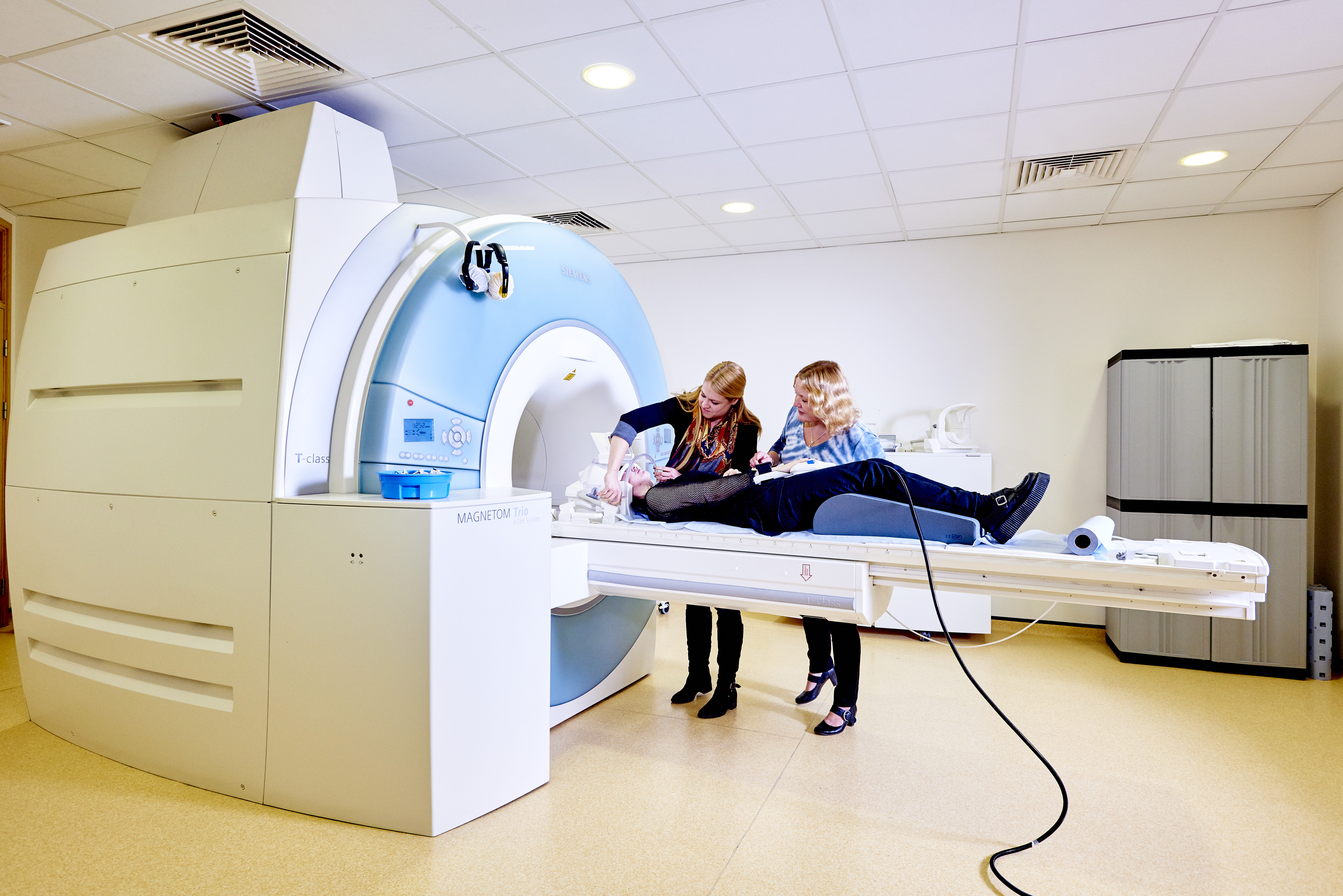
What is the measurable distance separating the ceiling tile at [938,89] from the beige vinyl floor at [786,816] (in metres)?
2.12

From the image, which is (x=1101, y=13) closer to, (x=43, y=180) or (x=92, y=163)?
(x=92, y=163)

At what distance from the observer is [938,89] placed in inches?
98.8

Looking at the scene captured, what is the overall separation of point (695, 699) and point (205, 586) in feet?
5.31

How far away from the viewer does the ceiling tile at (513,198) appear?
352cm

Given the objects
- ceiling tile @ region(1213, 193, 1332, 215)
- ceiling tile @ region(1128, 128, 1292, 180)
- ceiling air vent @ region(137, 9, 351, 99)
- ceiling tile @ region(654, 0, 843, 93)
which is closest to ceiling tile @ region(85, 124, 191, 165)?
ceiling air vent @ region(137, 9, 351, 99)

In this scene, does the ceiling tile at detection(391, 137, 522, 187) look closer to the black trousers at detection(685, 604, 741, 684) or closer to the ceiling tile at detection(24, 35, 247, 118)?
the ceiling tile at detection(24, 35, 247, 118)

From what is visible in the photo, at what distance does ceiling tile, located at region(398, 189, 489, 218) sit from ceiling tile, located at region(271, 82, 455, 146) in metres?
0.58

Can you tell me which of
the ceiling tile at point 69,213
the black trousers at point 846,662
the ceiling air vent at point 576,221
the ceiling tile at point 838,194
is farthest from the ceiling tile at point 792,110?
the ceiling tile at point 69,213

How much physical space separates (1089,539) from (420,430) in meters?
1.70

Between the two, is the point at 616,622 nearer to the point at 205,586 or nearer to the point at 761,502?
the point at 761,502

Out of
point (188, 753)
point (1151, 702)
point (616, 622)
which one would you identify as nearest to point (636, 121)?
point (616, 622)

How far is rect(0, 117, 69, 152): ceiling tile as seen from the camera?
2.75m

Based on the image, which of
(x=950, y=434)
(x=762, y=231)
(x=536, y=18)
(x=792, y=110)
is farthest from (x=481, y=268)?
(x=950, y=434)

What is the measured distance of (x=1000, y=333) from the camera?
4.21 m
